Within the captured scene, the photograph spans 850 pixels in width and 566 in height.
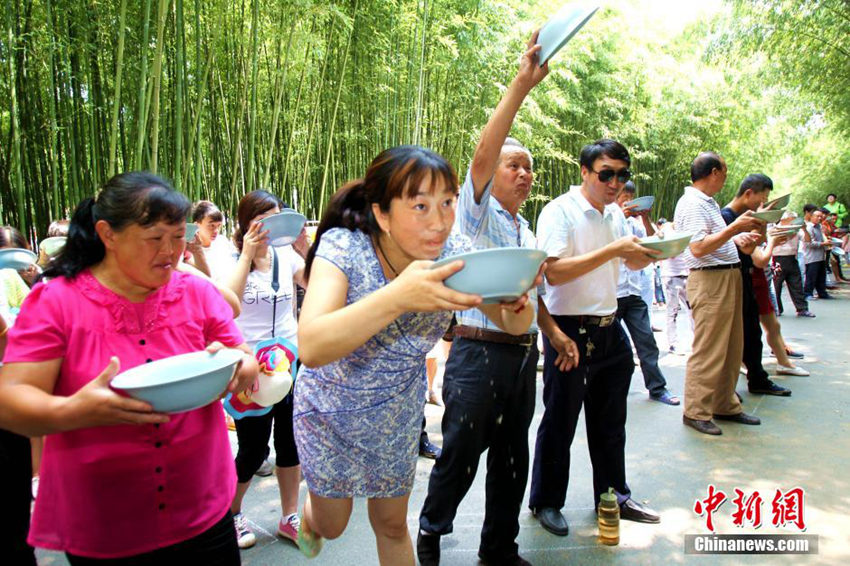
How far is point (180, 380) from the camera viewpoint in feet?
4.01

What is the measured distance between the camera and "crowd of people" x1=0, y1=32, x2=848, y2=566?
4.39 ft

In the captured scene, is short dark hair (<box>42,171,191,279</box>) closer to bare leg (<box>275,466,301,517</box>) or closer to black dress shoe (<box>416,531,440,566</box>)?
bare leg (<box>275,466,301,517</box>)

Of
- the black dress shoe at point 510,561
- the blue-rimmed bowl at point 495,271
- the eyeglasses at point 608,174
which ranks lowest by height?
the black dress shoe at point 510,561

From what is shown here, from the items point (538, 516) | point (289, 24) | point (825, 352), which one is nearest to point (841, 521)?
point (538, 516)

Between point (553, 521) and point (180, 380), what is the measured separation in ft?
6.67

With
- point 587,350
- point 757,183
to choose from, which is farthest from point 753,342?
point 587,350

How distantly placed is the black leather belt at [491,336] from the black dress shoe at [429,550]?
84 centimetres

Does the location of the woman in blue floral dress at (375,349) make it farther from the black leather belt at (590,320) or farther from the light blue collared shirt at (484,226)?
the black leather belt at (590,320)

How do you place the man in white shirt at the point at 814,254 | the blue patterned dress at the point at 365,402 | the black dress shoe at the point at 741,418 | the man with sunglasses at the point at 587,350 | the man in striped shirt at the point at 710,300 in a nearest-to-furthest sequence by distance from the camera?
the blue patterned dress at the point at 365,402, the man with sunglasses at the point at 587,350, the man in striped shirt at the point at 710,300, the black dress shoe at the point at 741,418, the man in white shirt at the point at 814,254

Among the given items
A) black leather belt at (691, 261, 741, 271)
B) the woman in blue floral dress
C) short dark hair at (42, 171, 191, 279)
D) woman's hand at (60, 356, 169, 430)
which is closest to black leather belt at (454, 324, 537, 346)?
the woman in blue floral dress

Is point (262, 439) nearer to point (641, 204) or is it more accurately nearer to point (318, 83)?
point (641, 204)

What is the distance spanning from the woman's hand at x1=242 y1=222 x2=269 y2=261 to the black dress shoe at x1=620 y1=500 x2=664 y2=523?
211 cm

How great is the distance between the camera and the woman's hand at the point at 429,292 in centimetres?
115

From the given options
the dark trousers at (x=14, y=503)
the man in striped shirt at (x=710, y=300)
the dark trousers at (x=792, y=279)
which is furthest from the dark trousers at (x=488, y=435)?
the dark trousers at (x=792, y=279)
